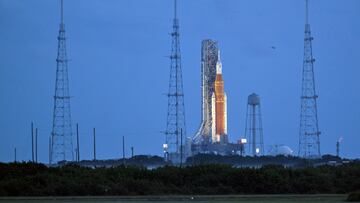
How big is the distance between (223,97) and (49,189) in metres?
82.6

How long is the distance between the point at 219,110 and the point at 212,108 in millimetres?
937

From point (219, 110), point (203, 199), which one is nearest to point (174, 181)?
point (203, 199)

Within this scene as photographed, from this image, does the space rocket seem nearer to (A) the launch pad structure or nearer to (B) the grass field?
(A) the launch pad structure

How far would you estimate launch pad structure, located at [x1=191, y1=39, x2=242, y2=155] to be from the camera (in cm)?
11981

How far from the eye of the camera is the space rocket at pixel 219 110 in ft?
391

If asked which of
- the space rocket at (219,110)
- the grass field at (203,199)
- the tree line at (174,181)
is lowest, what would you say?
the grass field at (203,199)

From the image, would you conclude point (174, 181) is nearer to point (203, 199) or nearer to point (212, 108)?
point (203, 199)

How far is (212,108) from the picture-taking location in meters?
121

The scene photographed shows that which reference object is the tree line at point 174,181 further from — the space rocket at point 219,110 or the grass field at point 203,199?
the space rocket at point 219,110

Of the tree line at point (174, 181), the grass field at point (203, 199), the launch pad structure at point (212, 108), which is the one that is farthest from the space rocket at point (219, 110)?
the grass field at point (203, 199)

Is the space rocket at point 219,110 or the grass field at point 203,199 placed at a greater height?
the space rocket at point 219,110

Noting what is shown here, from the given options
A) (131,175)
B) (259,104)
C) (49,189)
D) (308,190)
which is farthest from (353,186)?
(259,104)

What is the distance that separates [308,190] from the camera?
40.6m

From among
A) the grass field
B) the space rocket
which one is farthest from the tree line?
the space rocket
